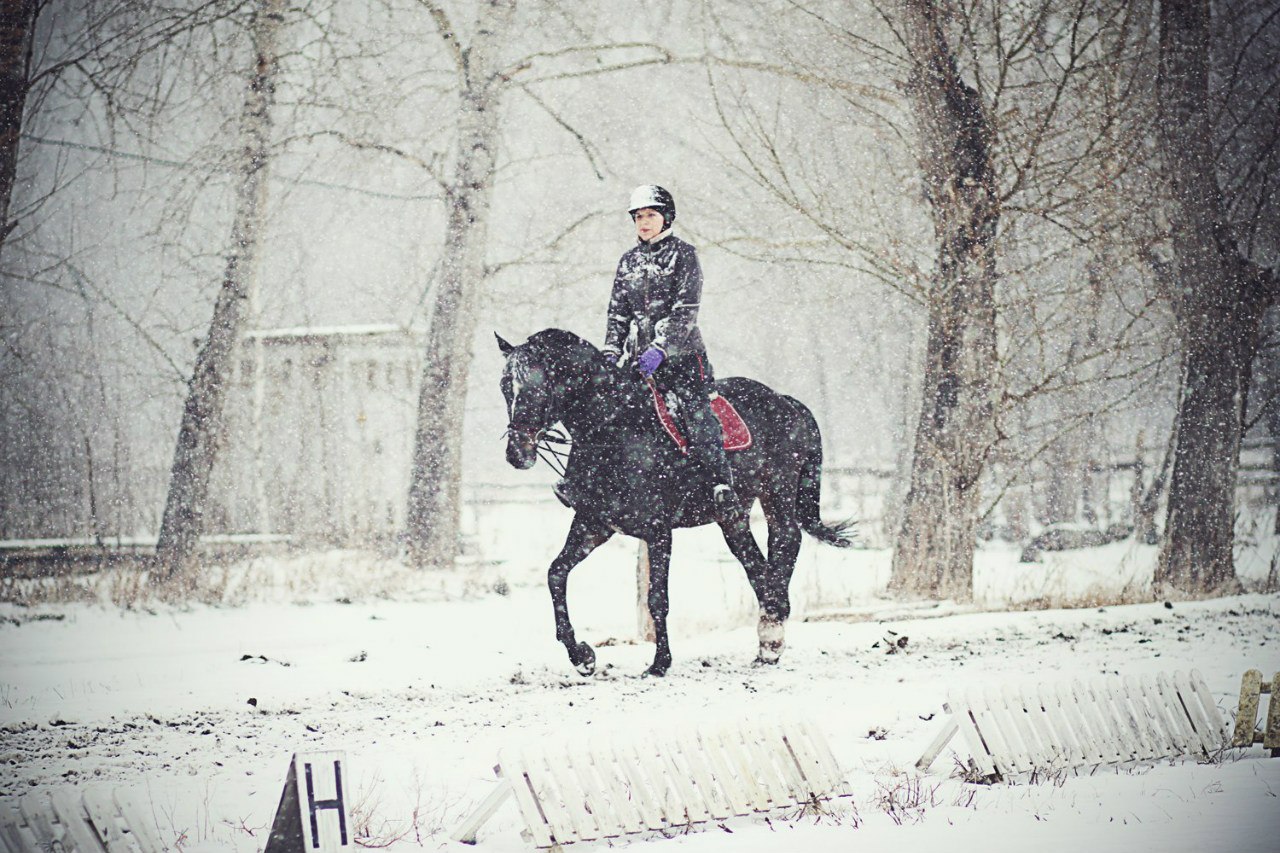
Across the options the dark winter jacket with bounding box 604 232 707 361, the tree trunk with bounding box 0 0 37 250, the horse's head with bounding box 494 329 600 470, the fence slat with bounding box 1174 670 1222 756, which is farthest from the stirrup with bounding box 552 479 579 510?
the tree trunk with bounding box 0 0 37 250

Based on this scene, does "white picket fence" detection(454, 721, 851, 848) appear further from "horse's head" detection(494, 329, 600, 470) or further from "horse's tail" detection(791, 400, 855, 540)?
"horse's tail" detection(791, 400, 855, 540)

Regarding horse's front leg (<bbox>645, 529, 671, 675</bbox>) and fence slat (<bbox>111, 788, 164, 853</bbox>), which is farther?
horse's front leg (<bbox>645, 529, 671, 675</bbox>)

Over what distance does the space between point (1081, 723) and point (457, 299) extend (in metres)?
8.24

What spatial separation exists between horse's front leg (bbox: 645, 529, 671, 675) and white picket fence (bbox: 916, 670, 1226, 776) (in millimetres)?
2174

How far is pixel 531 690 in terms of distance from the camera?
23.5 feet

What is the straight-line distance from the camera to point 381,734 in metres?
6.23

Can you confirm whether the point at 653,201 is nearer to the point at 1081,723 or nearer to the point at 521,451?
the point at 521,451

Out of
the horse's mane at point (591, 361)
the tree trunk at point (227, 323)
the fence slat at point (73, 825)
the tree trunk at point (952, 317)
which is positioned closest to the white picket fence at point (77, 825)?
the fence slat at point (73, 825)

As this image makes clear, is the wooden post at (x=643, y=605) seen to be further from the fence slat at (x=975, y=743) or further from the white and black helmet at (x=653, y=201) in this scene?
the fence slat at (x=975, y=743)

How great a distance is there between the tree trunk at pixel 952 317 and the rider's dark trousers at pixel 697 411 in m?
4.37

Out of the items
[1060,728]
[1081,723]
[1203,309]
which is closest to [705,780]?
[1060,728]

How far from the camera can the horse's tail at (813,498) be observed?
839 centimetres

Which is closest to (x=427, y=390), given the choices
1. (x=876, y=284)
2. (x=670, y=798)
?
(x=670, y=798)

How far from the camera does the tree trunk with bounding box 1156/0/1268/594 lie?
11.6m
